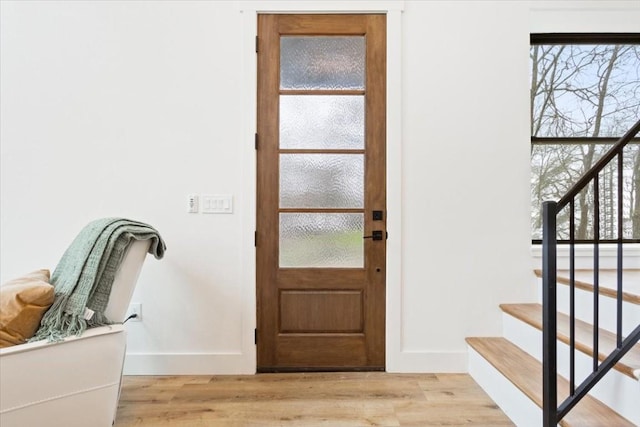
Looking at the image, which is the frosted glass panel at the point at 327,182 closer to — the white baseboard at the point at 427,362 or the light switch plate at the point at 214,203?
the light switch plate at the point at 214,203

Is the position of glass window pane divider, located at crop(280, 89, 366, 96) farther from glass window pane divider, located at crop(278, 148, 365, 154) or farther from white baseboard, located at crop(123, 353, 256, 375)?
white baseboard, located at crop(123, 353, 256, 375)

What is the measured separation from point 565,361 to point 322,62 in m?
2.32

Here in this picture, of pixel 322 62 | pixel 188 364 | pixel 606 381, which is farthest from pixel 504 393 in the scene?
pixel 322 62

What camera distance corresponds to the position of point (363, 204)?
2.38m

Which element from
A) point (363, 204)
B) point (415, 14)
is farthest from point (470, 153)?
point (415, 14)

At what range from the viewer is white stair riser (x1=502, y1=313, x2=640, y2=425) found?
1411 mm

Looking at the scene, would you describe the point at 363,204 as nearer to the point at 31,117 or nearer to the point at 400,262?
the point at 400,262

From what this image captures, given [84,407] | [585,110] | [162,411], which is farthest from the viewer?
[585,110]

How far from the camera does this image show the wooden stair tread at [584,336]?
147cm

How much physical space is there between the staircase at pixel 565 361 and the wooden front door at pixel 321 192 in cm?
71

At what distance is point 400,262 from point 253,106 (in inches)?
58.9

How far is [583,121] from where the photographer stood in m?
2.60

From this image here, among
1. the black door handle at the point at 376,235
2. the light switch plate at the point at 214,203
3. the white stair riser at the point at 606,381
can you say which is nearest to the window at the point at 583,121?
the white stair riser at the point at 606,381

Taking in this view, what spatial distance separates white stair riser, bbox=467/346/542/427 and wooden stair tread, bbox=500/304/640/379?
1.17ft
